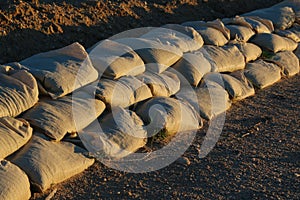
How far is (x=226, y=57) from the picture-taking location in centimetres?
541

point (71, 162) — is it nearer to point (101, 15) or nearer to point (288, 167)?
point (288, 167)

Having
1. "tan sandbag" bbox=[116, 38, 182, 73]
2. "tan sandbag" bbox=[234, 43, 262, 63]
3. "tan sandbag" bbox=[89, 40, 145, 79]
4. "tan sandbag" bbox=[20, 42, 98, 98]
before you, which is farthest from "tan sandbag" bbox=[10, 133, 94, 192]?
"tan sandbag" bbox=[234, 43, 262, 63]

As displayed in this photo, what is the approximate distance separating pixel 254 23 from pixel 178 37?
128 cm

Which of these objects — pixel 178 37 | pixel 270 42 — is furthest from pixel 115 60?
A: pixel 270 42

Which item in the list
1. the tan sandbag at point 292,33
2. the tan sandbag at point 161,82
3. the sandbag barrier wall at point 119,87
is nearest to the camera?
the sandbag barrier wall at point 119,87

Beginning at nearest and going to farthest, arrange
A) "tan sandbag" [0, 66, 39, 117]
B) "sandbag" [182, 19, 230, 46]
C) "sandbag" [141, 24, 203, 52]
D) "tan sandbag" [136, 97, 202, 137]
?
"tan sandbag" [0, 66, 39, 117] → "tan sandbag" [136, 97, 202, 137] → "sandbag" [141, 24, 203, 52] → "sandbag" [182, 19, 230, 46]

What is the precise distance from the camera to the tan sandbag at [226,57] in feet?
17.4

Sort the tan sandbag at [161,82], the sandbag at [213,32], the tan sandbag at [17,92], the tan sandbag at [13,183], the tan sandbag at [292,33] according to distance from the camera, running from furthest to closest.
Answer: the tan sandbag at [292,33]
the sandbag at [213,32]
the tan sandbag at [161,82]
the tan sandbag at [17,92]
the tan sandbag at [13,183]

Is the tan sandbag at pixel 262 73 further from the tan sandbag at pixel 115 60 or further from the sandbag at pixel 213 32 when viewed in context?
the tan sandbag at pixel 115 60

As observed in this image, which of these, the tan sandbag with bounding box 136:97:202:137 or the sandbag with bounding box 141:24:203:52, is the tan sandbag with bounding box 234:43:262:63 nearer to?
the sandbag with bounding box 141:24:203:52

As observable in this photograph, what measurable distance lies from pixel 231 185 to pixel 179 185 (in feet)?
1.05

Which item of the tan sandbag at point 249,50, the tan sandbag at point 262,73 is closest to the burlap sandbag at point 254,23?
the tan sandbag at point 249,50

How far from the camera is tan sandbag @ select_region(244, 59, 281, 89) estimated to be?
5.49 metres

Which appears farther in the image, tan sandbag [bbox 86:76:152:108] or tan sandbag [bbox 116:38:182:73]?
tan sandbag [bbox 116:38:182:73]
